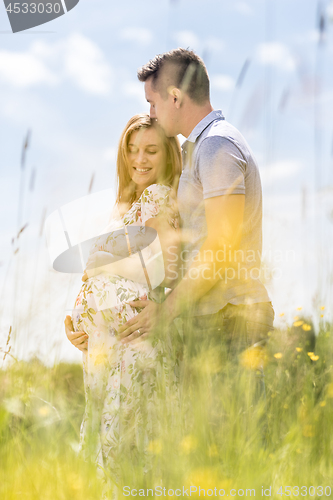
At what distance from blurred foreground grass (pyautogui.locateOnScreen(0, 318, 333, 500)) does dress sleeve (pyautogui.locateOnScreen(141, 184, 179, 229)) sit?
74 cm

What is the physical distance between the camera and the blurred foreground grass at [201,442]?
3.57ft

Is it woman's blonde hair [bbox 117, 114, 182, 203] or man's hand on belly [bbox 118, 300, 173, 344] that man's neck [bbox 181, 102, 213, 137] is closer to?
woman's blonde hair [bbox 117, 114, 182, 203]

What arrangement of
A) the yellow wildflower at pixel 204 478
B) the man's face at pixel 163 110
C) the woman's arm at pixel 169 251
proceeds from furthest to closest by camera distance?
1. the man's face at pixel 163 110
2. the woman's arm at pixel 169 251
3. the yellow wildflower at pixel 204 478

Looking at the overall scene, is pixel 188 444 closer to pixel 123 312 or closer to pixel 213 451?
pixel 213 451

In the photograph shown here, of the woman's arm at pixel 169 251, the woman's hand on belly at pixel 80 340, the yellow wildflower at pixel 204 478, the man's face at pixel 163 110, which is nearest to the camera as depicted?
the yellow wildflower at pixel 204 478

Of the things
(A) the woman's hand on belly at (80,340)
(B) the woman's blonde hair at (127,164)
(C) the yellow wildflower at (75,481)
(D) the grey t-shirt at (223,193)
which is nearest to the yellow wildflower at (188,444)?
(C) the yellow wildflower at (75,481)

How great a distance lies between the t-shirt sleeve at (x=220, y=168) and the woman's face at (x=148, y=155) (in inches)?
19.7

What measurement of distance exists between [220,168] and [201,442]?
1.03m

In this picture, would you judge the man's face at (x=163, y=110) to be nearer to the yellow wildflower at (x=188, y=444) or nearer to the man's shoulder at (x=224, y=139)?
the man's shoulder at (x=224, y=139)

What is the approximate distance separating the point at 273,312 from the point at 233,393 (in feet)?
1.93

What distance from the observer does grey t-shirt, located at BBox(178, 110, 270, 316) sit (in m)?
1.67

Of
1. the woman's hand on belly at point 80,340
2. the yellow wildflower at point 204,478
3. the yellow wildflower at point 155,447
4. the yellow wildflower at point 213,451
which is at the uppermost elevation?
the woman's hand on belly at point 80,340

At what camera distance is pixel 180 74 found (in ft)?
6.85

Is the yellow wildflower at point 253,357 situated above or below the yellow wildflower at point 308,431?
above
